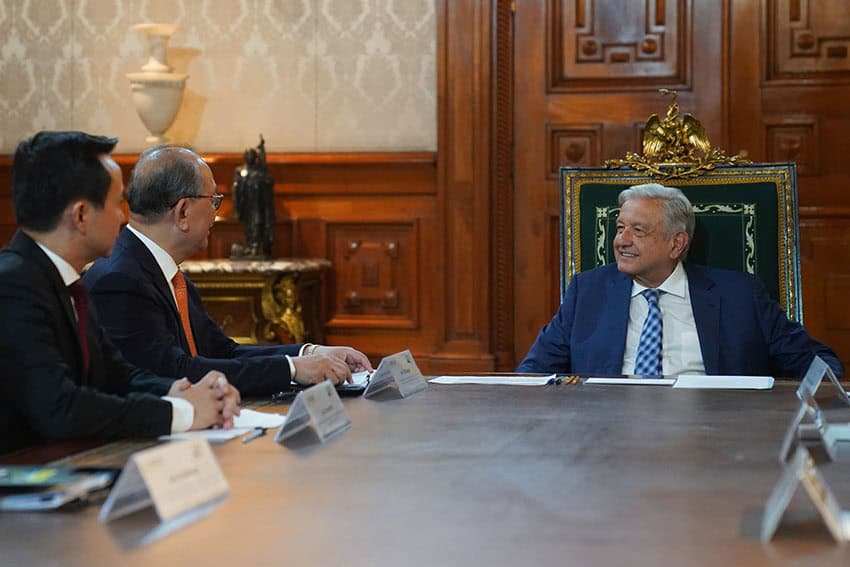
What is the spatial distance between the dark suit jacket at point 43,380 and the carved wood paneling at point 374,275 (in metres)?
3.77

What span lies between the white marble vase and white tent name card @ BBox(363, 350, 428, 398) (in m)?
3.39

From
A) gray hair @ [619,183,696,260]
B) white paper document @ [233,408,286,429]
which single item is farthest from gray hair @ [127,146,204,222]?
gray hair @ [619,183,696,260]

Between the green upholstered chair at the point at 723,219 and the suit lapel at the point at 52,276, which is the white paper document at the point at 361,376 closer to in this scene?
the suit lapel at the point at 52,276

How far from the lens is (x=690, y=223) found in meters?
3.74

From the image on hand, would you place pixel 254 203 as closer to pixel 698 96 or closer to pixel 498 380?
pixel 698 96

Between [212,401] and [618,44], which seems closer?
[212,401]

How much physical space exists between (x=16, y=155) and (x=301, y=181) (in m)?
3.85

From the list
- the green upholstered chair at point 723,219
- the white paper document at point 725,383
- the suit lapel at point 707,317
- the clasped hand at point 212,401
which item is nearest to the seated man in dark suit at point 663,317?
the suit lapel at point 707,317

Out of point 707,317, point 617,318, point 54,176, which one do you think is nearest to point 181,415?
point 54,176

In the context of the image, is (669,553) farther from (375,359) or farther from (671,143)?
(375,359)

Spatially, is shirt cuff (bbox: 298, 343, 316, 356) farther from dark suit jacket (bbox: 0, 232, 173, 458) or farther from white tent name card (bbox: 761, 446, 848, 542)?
white tent name card (bbox: 761, 446, 848, 542)

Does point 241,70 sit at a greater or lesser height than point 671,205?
greater

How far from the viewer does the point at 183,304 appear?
10.0ft

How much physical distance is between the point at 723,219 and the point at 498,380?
1.24 metres
